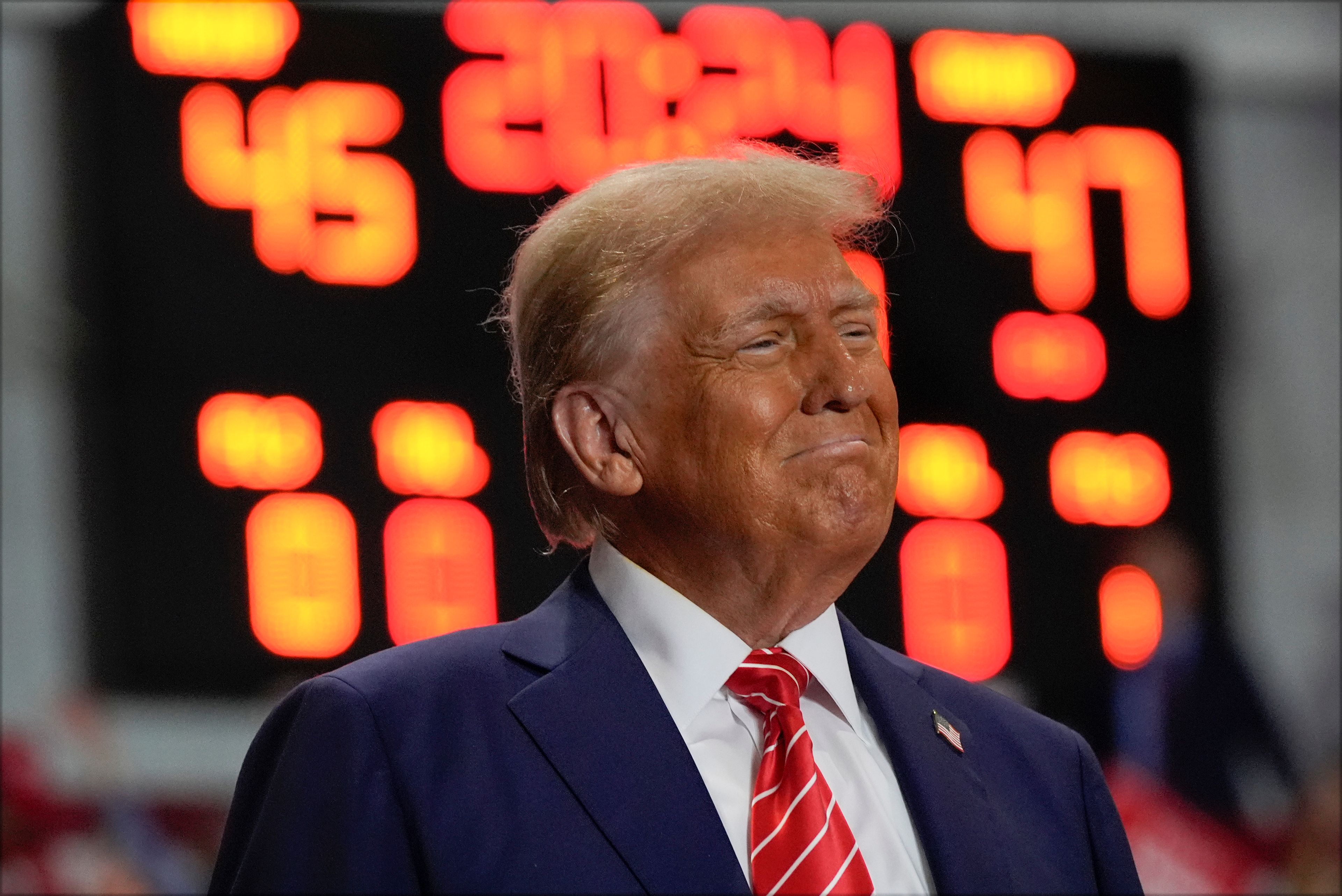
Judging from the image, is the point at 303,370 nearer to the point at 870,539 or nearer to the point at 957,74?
the point at 957,74

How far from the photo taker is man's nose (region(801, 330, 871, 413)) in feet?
4.68

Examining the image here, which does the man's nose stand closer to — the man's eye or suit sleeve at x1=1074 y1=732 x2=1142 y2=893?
the man's eye

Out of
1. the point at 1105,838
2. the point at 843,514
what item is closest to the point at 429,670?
the point at 843,514

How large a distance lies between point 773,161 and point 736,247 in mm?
177

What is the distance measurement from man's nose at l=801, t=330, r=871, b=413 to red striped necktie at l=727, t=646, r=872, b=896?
0.74ft

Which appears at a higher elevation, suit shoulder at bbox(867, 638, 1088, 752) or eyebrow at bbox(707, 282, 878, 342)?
eyebrow at bbox(707, 282, 878, 342)

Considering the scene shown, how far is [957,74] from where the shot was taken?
3605 mm

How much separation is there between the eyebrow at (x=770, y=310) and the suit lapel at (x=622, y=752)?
0.27 m

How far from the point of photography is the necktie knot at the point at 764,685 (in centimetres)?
141

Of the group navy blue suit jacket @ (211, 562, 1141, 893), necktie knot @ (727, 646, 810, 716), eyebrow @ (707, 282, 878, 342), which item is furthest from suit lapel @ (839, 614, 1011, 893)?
eyebrow @ (707, 282, 878, 342)

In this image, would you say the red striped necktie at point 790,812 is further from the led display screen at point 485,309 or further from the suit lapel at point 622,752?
the led display screen at point 485,309

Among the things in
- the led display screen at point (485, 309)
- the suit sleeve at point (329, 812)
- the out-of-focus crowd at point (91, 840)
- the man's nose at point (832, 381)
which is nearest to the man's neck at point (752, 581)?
the man's nose at point (832, 381)

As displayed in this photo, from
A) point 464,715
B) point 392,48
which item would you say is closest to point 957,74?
point 392,48

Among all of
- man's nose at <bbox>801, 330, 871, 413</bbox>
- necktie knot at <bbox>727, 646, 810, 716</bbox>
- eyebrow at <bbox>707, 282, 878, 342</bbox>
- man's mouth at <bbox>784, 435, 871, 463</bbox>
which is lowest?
necktie knot at <bbox>727, 646, 810, 716</bbox>
